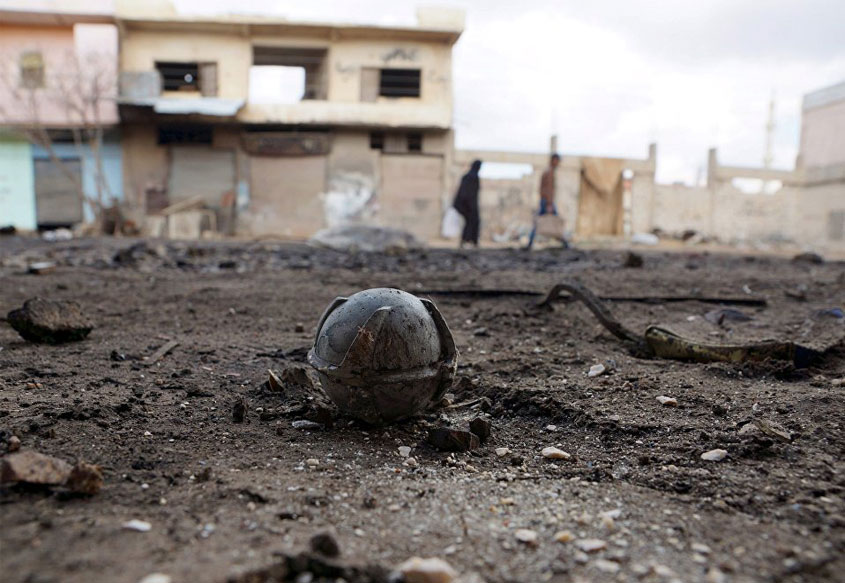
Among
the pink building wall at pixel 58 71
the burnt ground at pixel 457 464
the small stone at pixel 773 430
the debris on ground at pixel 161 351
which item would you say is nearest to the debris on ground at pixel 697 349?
the burnt ground at pixel 457 464

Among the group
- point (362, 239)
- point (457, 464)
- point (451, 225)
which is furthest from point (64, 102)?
point (457, 464)

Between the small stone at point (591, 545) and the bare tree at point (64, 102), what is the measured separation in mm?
19627

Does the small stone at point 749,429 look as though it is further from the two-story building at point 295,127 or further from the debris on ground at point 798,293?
the two-story building at point 295,127

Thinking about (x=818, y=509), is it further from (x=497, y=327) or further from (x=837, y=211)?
(x=837, y=211)

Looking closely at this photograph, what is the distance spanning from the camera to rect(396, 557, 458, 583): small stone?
5.03 ft

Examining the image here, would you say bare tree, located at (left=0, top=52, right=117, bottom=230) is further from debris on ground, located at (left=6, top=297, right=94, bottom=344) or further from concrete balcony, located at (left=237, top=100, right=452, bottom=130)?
debris on ground, located at (left=6, top=297, right=94, bottom=344)

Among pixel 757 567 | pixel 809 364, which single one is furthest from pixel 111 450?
pixel 809 364

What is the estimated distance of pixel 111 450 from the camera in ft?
7.48

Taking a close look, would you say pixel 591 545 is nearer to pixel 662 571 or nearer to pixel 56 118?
pixel 662 571

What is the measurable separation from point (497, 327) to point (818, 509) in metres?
2.97

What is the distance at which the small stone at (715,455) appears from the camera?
2.31 meters

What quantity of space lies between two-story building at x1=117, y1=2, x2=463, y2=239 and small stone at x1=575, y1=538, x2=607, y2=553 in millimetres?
19677

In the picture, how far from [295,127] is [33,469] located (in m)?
20.0

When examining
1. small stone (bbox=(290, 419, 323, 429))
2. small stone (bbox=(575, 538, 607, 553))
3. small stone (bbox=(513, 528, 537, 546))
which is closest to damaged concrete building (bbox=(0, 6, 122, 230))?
small stone (bbox=(290, 419, 323, 429))
